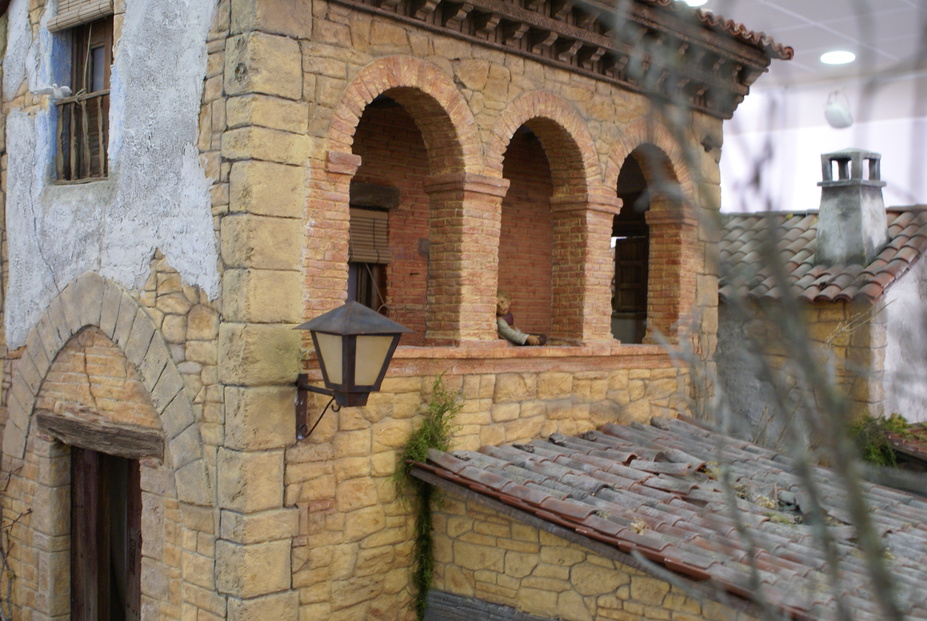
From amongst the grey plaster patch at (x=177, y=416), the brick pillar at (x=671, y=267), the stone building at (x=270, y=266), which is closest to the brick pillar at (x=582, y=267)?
the stone building at (x=270, y=266)

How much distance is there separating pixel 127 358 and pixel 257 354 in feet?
4.53

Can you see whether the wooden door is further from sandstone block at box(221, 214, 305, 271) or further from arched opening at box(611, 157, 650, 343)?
arched opening at box(611, 157, 650, 343)

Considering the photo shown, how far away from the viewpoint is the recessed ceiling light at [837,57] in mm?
9891

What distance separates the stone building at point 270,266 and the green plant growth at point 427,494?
115 mm

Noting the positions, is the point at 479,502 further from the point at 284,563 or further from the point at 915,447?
the point at 915,447

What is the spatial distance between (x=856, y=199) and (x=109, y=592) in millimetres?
8264

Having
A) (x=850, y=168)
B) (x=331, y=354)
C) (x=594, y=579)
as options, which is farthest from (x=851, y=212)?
(x=331, y=354)

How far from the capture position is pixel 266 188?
5.43 m

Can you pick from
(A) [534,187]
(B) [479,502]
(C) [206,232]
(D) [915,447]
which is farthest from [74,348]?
(D) [915,447]

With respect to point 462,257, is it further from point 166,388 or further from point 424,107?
point 166,388

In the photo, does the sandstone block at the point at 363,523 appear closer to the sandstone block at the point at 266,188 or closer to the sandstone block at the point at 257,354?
the sandstone block at the point at 257,354

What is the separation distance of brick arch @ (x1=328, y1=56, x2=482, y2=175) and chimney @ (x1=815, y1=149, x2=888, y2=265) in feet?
16.0

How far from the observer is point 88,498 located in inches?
282

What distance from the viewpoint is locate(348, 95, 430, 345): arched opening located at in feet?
27.3
